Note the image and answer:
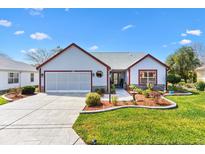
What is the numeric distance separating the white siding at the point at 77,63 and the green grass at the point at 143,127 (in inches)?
408

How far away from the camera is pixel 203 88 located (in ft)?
73.3

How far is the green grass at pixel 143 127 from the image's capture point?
6.27 metres

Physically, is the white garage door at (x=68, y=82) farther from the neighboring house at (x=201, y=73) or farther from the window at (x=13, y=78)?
the neighboring house at (x=201, y=73)

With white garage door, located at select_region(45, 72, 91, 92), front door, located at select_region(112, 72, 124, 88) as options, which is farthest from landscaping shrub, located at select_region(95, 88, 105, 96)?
front door, located at select_region(112, 72, 124, 88)

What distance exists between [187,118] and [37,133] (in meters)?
7.20

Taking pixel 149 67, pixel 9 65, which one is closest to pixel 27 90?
pixel 9 65

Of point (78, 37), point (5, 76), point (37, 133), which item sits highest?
point (78, 37)

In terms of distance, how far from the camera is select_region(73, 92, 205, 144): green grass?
627 cm

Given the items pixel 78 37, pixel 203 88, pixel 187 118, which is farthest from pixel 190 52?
pixel 187 118

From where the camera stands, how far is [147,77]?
21.4 meters

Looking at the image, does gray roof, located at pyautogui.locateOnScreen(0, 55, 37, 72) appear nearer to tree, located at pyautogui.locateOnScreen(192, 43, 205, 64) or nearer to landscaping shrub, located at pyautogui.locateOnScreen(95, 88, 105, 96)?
landscaping shrub, located at pyautogui.locateOnScreen(95, 88, 105, 96)

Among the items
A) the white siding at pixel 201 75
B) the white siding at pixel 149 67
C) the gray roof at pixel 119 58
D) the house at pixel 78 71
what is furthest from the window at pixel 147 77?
the white siding at pixel 201 75

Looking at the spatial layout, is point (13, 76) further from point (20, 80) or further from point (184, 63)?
point (184, 63)

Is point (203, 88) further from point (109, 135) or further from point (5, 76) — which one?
point (5, 76)
